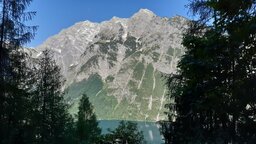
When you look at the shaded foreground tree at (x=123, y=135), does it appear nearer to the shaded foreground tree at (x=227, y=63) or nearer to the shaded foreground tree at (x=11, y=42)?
the shaded foreground tree at (x=11, y=42)

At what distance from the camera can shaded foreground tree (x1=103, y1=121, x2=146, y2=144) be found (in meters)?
19.5

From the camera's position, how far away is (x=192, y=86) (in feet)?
39.9

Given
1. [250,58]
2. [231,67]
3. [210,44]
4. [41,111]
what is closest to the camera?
[250,58]

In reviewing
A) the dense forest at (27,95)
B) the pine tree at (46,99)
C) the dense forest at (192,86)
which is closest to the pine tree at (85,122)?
the dense forest at (27,95)

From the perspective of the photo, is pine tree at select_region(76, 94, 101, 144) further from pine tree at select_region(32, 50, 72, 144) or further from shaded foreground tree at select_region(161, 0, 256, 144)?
shaded foreground tree at select_region(161, 0, 256, 144)

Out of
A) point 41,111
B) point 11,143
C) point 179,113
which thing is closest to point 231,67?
point 179,113

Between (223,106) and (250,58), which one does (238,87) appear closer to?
(250,58)

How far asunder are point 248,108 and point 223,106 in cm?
61

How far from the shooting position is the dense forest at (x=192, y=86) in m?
7.80

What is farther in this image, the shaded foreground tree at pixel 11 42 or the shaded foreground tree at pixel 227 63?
the shaded foreground tree at pixel 11 42

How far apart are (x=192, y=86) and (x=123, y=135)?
9.14m

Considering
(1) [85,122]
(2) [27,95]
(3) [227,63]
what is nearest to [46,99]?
(2) [27,95]

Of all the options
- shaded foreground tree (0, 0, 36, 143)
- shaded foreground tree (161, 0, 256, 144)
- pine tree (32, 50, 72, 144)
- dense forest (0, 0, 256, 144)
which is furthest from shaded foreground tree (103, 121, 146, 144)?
pine tree (32, 50, 72, 144)

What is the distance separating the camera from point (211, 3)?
6.79 meters
